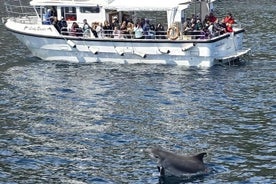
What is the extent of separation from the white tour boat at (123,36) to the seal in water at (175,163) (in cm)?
2167

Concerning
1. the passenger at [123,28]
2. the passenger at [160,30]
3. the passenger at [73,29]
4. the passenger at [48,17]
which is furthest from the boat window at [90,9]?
the passenger at [160,30]

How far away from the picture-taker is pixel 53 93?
134 feet

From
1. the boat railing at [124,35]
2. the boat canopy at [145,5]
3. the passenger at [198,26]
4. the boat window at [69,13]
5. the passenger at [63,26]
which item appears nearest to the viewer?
the boat railing at [124,35]

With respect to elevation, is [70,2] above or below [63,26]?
above

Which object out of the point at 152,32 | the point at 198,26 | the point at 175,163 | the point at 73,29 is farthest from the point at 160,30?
the point at 175,163

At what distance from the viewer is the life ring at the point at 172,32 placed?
156ft

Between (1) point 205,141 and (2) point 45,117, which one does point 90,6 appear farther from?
(1) point 205,141

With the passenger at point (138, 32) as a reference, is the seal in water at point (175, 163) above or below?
below

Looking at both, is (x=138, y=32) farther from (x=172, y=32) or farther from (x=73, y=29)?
(x=73, y=29)

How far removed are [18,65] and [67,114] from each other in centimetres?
1485

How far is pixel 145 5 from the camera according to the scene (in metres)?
48.7

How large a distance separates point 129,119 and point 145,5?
16098 mm

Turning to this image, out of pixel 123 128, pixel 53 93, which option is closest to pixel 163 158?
pixel 123 128

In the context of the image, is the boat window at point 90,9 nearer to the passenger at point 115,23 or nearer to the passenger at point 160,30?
the passenger at point 115,23
